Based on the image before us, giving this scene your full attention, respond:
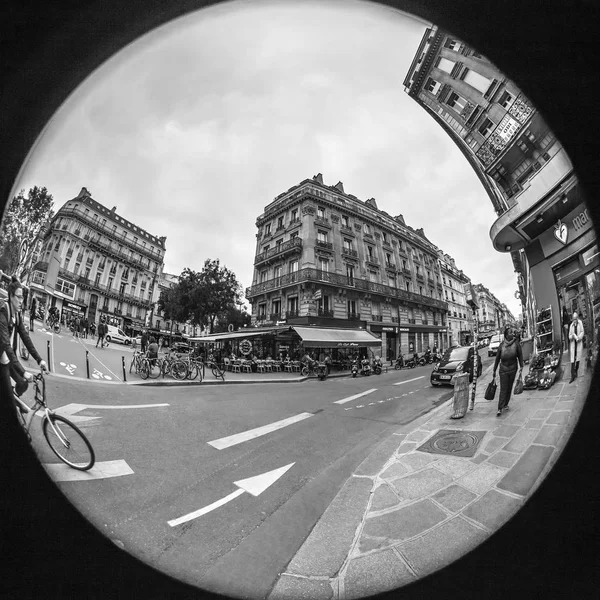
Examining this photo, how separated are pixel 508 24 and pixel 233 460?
5.48ft

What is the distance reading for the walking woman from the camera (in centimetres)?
102

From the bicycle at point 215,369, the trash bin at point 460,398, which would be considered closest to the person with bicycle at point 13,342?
the bicycle at point 215,369

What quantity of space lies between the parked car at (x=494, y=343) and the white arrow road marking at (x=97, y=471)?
1138 millimetres

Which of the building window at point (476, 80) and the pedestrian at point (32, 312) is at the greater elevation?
the building window at point (476, 80)

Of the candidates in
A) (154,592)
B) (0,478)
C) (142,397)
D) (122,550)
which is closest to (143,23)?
(142,397)

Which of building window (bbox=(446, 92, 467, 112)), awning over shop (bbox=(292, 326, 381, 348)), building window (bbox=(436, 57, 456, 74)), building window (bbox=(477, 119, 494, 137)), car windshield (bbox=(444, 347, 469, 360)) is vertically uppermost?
building window (bbox=(436, 57, 456, 74))

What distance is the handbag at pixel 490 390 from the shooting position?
106 centimetres

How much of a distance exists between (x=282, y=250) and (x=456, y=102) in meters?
0.82

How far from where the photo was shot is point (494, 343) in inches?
43.9

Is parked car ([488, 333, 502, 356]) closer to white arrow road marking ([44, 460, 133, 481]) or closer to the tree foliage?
the tree foliage

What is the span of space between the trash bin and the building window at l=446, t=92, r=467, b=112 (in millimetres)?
947

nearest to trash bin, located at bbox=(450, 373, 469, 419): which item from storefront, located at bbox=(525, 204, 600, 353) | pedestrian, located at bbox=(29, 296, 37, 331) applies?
storefront, located at bbox=(525, 204, 600, 353)

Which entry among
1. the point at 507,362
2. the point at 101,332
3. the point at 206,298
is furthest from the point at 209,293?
the point at 507,362

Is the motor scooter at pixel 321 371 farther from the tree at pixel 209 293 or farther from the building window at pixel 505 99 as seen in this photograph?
the building window at pixel 505 99
